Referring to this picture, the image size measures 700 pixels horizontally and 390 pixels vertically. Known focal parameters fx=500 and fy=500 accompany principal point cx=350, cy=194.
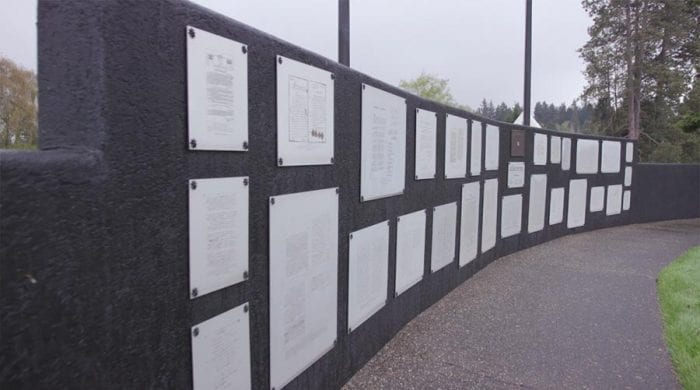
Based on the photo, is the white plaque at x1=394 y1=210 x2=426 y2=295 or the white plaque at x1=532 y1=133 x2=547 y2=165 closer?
Result: the white plaque at x1=394 y1=210 x2=426 y2=295

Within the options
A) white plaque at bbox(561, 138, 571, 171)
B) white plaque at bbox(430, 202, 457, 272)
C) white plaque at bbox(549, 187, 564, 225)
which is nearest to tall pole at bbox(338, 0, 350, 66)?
white plaque at bbox(430, 202, 457, 272)

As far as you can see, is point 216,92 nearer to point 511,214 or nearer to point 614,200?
point 511,214

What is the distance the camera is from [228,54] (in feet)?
6.27

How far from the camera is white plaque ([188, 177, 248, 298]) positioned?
177 cm

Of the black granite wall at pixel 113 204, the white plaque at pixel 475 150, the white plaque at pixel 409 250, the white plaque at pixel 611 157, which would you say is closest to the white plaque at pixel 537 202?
the white plaque at pixel 475 150

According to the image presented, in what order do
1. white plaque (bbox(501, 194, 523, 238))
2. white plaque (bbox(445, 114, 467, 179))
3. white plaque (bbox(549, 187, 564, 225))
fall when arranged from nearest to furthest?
white plaque (bbox(445, 114, 467, 179)) < white plaque (bbox(501, 194, 523, 238)) < white plaque (bbox(549, 187, 564, 225))

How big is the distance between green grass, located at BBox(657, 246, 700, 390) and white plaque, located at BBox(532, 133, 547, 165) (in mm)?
2465

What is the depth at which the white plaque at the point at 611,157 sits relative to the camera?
10859 millimetres

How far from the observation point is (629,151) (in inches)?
467

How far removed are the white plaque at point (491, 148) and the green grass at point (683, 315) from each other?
2.41 metres

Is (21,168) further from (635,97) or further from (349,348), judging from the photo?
(635,97)

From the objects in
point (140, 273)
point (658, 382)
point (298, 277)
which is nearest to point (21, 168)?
point (140, 273)

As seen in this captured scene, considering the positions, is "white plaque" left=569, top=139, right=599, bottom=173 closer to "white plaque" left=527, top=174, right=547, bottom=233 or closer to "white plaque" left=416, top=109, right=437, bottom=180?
"white plaque" left=527, top=174, right=547, bottom=233

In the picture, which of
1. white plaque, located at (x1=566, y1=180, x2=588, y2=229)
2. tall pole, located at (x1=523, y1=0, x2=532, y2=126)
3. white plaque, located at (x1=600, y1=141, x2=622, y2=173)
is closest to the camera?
white plaque, located at (x1=566, y1=180, x2=588, y2=229)
